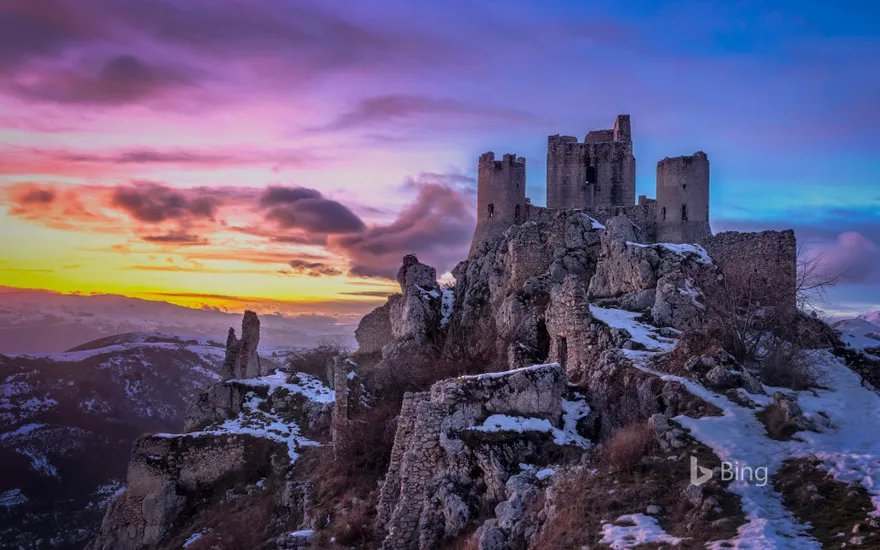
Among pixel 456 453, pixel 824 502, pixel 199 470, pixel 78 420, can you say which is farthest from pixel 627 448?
pixel 78 420

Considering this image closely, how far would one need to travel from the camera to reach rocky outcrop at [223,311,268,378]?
1476 inches

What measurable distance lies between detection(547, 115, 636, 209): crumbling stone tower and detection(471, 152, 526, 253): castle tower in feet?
5.28

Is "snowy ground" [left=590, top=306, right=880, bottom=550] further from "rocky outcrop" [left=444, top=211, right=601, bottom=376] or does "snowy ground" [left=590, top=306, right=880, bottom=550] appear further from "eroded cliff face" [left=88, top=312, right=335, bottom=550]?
"eroded cliff face" [left=88, top=312, right=335, bottom=550]

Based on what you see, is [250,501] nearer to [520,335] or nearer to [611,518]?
[520,335]

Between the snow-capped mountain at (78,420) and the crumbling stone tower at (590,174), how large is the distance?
76.7 feet

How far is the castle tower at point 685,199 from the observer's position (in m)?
36.3

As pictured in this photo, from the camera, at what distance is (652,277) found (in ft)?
84.3

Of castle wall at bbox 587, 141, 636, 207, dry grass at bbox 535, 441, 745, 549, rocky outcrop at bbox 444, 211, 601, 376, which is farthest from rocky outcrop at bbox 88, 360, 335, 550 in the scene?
castle wall at bbox 587, 141, 636, 207

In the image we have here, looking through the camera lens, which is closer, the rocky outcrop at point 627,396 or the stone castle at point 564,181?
the rocky outcrop at point 627,396

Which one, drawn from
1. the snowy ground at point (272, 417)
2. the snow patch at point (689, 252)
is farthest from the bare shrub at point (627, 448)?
the snowy ground at point (272, 417)

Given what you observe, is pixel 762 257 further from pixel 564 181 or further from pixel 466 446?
pixel 466 446

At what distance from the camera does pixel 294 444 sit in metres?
27.4

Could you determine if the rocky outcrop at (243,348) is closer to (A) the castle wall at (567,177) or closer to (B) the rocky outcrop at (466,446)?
(A) the castle wall at (567,177)

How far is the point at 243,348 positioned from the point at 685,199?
23256 mm
